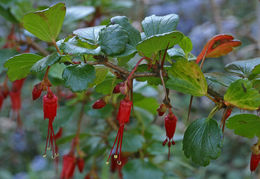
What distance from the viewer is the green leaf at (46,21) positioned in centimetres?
46

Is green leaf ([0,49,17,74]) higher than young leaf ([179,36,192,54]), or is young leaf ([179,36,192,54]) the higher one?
young leaf ([179,36,192,54])

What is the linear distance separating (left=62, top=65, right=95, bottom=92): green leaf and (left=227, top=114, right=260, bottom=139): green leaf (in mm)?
244

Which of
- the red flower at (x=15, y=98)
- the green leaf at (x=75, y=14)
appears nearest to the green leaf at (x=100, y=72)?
the green leaf at (x=75, y=14)

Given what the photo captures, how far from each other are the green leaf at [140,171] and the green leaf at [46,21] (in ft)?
1.30

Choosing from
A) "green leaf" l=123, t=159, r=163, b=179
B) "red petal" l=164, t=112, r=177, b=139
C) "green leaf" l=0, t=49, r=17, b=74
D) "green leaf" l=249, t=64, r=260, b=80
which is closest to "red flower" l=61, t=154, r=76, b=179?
"green leaf" l=123, t=159, r=163, b=179

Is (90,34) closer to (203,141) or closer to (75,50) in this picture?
(75,50)

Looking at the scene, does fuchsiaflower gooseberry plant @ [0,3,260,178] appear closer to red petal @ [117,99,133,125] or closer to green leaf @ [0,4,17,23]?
red petal @ [117,99,133,125]

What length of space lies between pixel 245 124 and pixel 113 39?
266 millimetres

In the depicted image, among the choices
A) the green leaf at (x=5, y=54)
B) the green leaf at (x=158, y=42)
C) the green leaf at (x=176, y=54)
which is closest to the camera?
the green leaf at (x=158, y=42)

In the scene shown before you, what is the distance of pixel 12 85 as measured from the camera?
0.89 meters

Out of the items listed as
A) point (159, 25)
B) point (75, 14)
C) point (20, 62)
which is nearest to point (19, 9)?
point (75, 14)

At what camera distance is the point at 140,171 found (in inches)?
29.3

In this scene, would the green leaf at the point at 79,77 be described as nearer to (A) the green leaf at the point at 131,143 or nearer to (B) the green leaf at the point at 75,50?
(B) the green leaf at the point at 75,50

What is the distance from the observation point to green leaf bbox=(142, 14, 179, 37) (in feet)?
1.55
